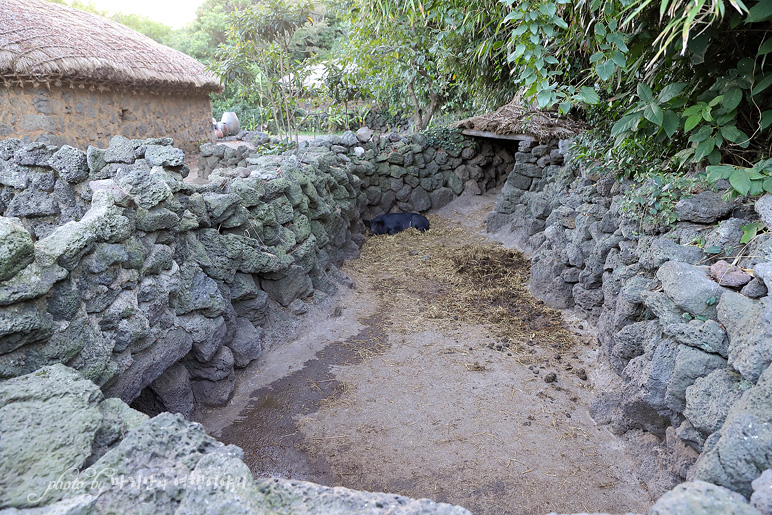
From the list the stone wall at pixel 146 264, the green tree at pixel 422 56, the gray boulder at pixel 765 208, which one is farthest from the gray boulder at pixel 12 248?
the green tree at pixel 422 56

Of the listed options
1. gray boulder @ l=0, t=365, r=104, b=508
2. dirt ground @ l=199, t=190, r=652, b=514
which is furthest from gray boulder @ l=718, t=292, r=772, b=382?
gray boulder @ l=0, t=365, r=104, b=508

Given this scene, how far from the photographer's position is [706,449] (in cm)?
206

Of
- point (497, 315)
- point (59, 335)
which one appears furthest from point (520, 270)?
point (59, 335)

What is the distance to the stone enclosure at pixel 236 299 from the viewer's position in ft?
5.65

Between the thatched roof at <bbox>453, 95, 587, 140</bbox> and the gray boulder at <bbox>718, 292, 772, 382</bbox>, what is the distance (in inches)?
177

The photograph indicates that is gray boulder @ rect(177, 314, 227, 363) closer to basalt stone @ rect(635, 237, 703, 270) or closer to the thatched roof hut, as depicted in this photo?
basalt stone @ rect(635, 237, 703, 270)

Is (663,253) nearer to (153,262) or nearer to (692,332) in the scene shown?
(692,332)

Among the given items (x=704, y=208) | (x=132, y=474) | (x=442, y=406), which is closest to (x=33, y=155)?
(x=132, y=474)

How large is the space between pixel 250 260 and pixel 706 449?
3.46 metres

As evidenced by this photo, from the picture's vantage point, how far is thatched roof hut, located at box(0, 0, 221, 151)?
6.21 m

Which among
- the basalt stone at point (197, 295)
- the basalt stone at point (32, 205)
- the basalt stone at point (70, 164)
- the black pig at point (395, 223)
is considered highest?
the basalt stone at point (70, 164)

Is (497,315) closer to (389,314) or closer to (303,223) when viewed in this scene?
(389,314)

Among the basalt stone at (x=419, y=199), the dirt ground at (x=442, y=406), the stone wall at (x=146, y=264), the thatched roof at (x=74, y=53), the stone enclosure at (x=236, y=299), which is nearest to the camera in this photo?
the stone enclosure at (x=236, y=299)

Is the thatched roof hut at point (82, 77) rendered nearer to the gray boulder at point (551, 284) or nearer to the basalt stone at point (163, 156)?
the basalt stone at point (163, 156)
